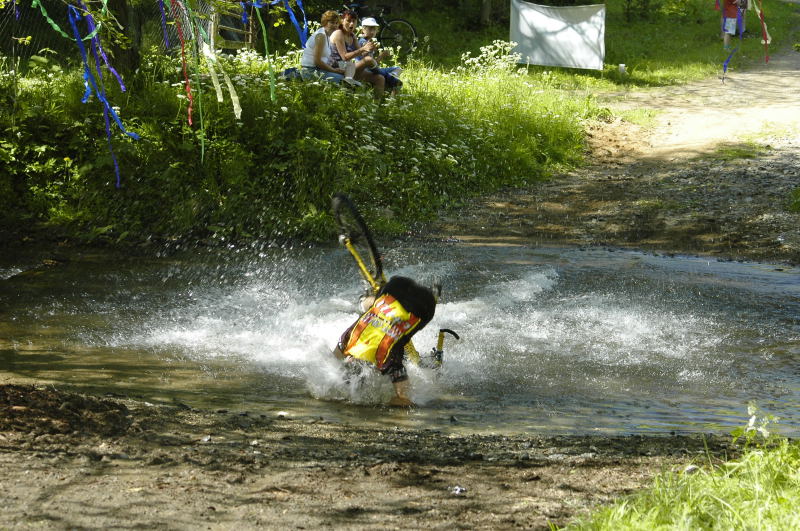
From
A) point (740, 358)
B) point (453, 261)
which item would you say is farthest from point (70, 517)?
point (453, 261)

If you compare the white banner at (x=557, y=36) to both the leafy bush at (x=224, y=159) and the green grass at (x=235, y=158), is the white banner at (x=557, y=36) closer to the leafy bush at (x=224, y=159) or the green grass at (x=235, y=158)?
the green grass at (x=235, y=158)

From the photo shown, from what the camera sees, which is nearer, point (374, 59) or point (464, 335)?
point (464, 335)

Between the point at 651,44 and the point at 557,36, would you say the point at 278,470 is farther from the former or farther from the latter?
the point at 651,44

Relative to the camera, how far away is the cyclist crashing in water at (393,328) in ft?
19.7

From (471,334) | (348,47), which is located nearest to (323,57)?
(348,47)

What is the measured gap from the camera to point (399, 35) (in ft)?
68.2

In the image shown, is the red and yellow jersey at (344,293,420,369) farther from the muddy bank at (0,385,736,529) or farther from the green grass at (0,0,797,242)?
the green grass at (0,0,797,242)

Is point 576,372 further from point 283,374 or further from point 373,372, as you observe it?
point 283,374

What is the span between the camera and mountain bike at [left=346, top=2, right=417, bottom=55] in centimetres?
2077

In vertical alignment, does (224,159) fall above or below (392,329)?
above

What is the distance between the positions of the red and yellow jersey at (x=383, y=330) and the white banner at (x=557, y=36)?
15350 mm

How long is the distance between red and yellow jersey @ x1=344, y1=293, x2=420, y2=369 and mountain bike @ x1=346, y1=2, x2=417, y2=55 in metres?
15.2

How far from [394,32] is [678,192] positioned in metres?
10.5

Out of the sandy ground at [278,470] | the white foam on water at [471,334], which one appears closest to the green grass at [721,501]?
the sandy ground at [278,470]
